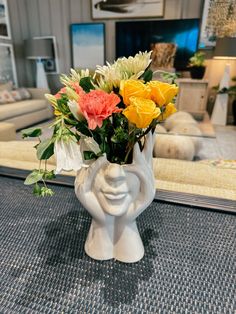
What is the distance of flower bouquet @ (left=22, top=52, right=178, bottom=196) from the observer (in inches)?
17.3

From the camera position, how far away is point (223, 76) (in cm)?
397

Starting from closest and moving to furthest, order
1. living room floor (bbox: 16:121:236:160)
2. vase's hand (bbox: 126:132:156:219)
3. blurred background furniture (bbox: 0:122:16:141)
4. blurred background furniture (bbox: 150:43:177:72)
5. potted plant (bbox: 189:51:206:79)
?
vase's hand (bbox: 126:132:156:219) → blurred background furniture (bbox: 0:122:16:141) → living room floor (bbox: 16:121:236:160) → potted plant (bbox: 189:51:206:79) → blurred background furniture (bbox: 150:43:177:72)

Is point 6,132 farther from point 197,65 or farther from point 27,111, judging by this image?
point 197,65

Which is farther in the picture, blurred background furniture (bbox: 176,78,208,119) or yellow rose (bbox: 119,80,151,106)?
blurred background furniture (bbox: 176,78,208,119)

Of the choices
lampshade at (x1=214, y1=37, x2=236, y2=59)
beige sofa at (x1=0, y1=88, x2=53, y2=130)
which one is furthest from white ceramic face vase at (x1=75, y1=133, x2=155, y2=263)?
lampshade at (x1=214, y1=37, x2=236, y2=59)

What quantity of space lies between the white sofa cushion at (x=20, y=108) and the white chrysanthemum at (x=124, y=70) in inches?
133

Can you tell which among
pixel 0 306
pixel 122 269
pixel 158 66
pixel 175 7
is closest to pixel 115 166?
pixel 122 269

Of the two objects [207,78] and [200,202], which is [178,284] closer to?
[200,202]

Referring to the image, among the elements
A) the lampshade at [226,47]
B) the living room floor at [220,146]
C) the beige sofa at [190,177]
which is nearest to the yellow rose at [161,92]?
the beige sofa at [190,177]

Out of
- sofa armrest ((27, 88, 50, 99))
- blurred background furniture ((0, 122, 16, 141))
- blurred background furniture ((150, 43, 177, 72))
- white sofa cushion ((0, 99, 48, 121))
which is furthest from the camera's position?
sofa armrest ((27, 88, 50, 99))

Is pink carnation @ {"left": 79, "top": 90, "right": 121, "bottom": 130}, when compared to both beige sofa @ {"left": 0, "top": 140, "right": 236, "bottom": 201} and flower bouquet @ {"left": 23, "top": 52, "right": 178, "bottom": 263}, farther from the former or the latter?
beige sofa @ {"left": 0, "top": 140, "right": 236, "bottom": 201}

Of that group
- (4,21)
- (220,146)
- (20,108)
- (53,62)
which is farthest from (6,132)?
(4,21)

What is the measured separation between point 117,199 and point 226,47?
3869 mm

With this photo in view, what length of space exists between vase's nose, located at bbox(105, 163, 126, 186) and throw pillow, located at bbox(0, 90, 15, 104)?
395 cm
